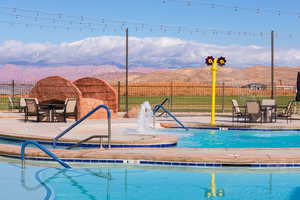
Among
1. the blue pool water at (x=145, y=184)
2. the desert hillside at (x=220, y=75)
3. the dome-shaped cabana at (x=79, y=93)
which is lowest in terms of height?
the blue pool water at (x=145, y=184)

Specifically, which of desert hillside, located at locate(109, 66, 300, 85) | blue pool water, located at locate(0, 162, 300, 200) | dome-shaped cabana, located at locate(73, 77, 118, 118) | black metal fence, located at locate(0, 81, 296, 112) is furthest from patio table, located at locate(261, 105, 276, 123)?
desert hillside, located at locate(109, 66, 300, 85)

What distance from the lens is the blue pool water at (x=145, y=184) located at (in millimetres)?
7082

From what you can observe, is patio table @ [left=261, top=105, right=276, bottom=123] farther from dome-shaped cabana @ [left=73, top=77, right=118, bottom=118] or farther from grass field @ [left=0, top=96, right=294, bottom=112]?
dome-shaped cabana @ [left=73, top=77, right=118, bottom=118]

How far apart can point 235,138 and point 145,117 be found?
11.4 feet

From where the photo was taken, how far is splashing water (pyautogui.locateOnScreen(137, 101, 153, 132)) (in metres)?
15.4

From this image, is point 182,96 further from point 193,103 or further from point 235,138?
point 235,138

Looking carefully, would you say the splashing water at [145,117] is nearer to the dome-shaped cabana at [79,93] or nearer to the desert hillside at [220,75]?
the dome-shaped cabana at [79,93]

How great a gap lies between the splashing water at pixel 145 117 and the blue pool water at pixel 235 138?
0.82 meters

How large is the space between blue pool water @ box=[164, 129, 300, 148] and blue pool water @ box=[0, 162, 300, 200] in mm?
3756

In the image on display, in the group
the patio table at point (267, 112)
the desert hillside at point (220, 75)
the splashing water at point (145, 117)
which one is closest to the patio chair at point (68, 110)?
the splashing water at point (145, 117)

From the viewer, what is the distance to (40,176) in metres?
8.16

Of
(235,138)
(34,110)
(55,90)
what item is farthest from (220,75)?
(235,138)

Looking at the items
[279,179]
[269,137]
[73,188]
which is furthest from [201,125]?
[73,188]

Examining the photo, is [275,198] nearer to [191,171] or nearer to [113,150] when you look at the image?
[191,171]
